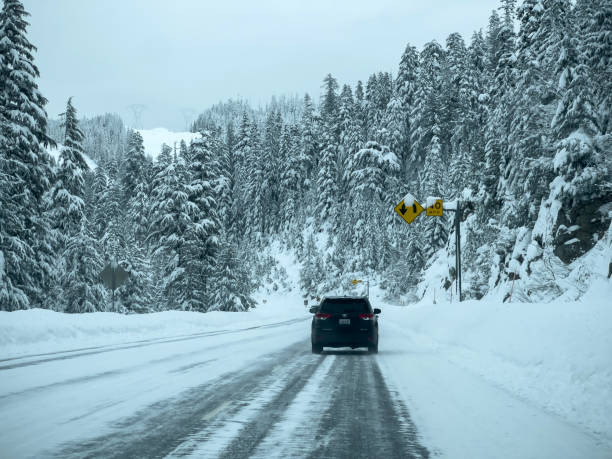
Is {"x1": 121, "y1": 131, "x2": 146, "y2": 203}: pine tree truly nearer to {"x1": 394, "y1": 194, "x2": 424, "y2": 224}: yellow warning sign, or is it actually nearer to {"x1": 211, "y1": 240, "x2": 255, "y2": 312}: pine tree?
{"x1": 211, "y1": 240, "x2": 255, "y2": 312}: pine tree

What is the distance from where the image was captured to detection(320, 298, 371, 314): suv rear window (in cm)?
1706

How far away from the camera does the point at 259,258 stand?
10112 cm

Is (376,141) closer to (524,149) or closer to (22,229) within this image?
(524,149)

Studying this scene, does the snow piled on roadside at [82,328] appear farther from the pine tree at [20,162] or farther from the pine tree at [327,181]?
the pine tree at [327,181]

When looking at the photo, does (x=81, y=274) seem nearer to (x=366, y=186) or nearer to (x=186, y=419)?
(x=186, y=419)

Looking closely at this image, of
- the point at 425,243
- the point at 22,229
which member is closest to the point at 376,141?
the point at 425,243

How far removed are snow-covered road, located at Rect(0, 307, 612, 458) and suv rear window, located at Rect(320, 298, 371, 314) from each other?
3.76 metres

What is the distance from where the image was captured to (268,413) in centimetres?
Answer: 742

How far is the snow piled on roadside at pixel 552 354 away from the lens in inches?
302

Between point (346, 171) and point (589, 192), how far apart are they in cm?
6567

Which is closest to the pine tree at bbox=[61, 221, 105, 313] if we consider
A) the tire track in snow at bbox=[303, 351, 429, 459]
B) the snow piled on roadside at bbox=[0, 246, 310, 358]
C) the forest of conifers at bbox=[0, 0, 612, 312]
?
the forest of conifers at bbox=[0, 0, 612, 312]

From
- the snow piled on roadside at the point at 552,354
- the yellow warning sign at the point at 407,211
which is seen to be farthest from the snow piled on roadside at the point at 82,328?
the yellow warning sign at the point at 407,211

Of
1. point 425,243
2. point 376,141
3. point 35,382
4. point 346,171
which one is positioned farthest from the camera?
point 346,171

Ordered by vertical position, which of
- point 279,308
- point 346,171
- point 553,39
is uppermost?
point 346,171
